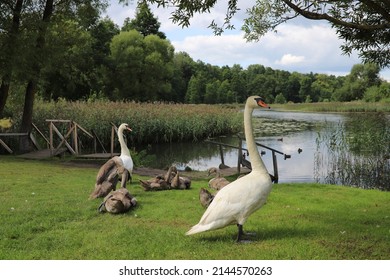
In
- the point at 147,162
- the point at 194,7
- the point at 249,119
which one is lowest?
the point at 147,162

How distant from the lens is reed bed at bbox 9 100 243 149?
24.0 meters

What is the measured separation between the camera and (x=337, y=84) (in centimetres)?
8175

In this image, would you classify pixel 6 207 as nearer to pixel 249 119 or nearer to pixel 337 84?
pixel 249 119

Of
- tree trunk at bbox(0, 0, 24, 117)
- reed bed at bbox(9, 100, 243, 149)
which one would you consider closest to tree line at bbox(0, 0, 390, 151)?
tree trunk at bbox(0, 0, 24, 117)

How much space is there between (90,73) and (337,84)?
170 ft

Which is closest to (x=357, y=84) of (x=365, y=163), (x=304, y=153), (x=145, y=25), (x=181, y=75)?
(x=181, y=75)

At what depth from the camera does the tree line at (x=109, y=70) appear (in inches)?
717

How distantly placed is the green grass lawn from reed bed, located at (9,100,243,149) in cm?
1386

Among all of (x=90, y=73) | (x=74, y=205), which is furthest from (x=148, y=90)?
(x=74, y=205)

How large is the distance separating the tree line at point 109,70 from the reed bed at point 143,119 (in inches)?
77.5

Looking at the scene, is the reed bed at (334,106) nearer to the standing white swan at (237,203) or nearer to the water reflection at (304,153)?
the water reflection at (304,153)

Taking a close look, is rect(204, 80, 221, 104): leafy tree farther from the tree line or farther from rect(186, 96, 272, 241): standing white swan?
rect(186, 96, 272, 241): standing white swan

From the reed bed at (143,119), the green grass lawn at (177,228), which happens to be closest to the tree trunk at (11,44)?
the reed bed at (143,119)

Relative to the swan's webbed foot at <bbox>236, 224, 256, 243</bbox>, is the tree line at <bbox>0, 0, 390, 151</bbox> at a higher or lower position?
higher
